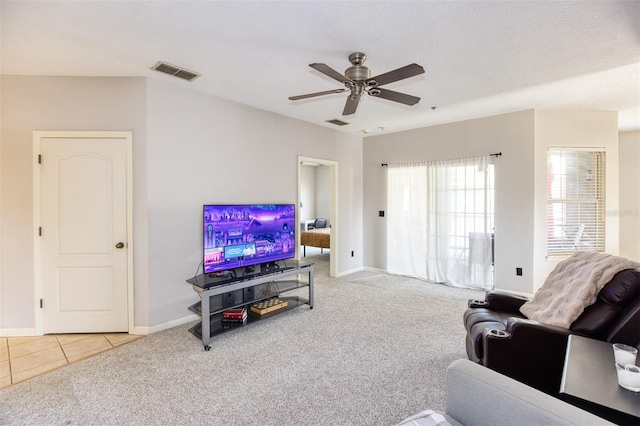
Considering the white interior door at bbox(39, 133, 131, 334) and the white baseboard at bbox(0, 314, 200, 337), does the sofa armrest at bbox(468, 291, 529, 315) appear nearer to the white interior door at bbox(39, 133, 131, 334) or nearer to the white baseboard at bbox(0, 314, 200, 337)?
the white baseboard at bbox(0, 314, 200, 337)

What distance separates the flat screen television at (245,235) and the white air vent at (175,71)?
1.38 metres

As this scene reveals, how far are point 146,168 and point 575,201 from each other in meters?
5.82

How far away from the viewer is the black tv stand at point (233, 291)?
285 centimetres

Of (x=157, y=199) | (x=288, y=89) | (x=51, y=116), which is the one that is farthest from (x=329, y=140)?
(x=51, y=116)

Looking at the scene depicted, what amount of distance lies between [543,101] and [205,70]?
420cm

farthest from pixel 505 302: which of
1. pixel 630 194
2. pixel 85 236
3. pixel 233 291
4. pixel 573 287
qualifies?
pixel 630 194

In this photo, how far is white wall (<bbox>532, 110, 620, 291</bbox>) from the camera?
4199mm

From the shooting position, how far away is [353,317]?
3.56 metres

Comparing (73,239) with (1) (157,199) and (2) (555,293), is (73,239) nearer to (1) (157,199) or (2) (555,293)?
(1) (157,199)

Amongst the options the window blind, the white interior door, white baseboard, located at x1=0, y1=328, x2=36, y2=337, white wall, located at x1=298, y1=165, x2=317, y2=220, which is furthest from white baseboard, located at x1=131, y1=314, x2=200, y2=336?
white wall, located at x1=298, y1=165, x2=317, y2=220

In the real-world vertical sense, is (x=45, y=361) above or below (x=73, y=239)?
below

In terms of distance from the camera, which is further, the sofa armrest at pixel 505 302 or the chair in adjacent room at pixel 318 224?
the chair in adjacent room at pixel 318 224

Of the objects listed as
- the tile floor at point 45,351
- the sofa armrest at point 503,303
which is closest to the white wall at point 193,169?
the tile floor at point 45,351

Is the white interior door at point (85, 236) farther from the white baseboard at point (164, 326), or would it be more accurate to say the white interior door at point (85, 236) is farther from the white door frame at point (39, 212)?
the white baseboard at point (164, 326)
